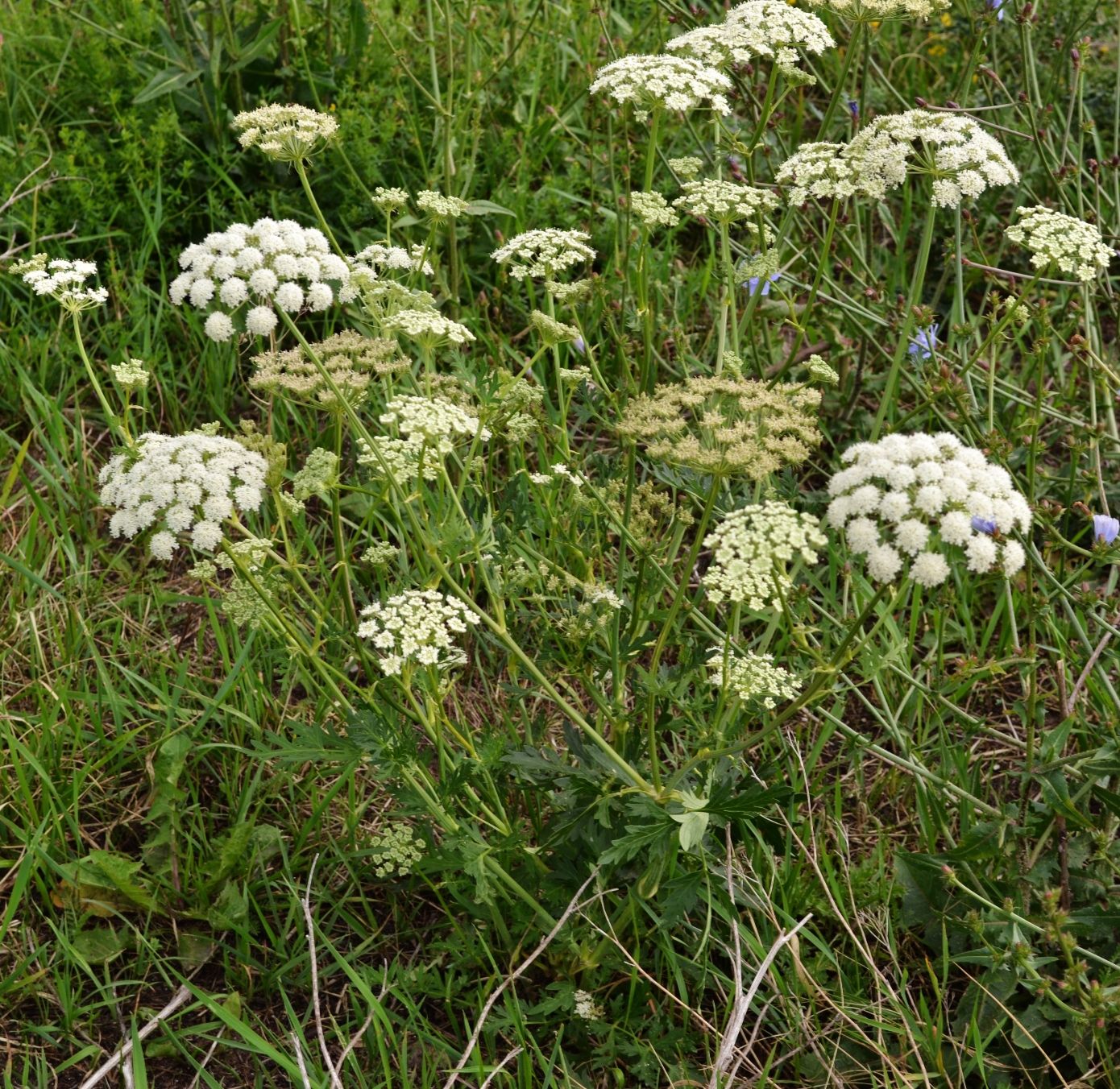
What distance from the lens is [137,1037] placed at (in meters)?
2.99

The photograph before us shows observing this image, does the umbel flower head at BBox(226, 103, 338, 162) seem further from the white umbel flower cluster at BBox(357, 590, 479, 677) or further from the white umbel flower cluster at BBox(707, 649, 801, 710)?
the white umbel flower cluster at BBox(707, 649, 801, 710)

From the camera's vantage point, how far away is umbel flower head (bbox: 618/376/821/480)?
272 cm

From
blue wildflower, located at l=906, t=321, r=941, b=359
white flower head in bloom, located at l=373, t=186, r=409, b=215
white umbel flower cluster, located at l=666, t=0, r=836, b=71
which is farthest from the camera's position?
blue wildflower, located at l=906, t=321, r=941, b=359

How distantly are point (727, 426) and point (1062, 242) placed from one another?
920 mm

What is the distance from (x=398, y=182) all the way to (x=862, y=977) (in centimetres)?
390

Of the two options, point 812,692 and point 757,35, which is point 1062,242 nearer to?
point 757,35

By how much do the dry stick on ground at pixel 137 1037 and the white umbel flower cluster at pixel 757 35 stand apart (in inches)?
111

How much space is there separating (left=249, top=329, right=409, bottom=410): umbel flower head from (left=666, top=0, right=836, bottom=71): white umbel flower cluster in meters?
1.19

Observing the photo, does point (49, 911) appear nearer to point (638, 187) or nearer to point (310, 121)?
point (310, 121)

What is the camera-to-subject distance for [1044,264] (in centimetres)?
290

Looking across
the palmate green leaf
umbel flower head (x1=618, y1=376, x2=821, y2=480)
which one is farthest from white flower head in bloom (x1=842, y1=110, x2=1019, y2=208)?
the palmate green leaf

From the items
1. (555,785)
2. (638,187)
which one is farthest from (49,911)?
(638,187)

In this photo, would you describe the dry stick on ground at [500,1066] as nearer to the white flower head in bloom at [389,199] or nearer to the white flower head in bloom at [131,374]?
the white flower head in bloom at [131,374]

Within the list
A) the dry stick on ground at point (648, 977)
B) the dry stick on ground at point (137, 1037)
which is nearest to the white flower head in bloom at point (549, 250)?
the dry stick on ground at point (648, 977)
